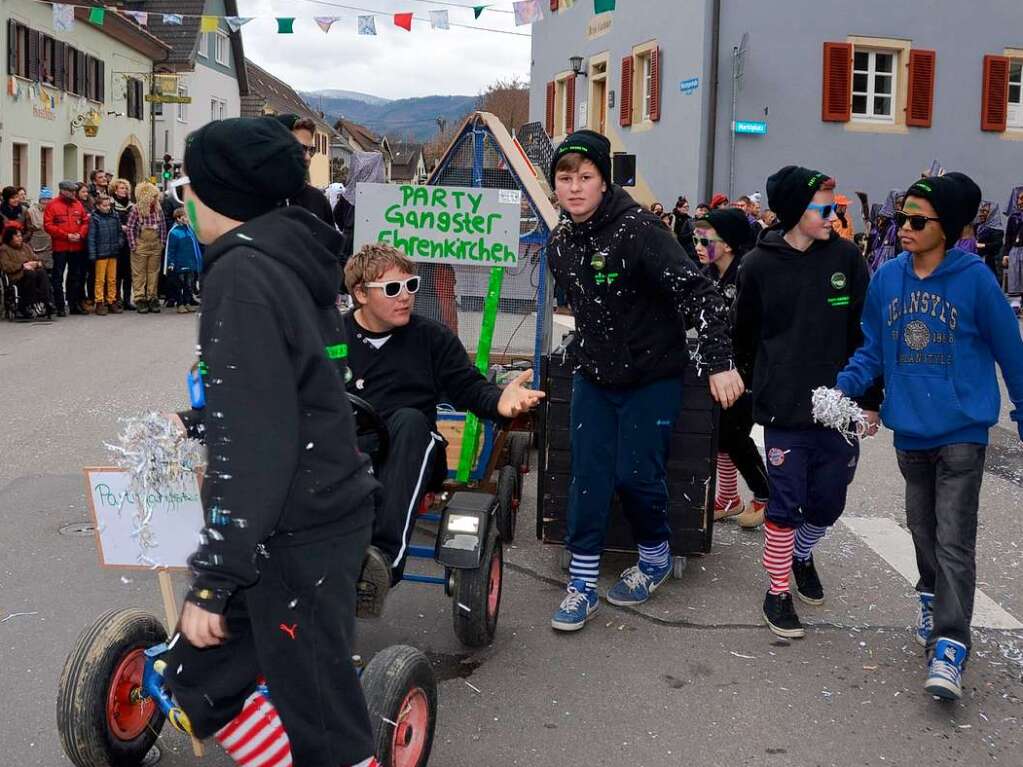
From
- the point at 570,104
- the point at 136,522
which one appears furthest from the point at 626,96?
the point at 136,522

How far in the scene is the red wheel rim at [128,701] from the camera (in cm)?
327

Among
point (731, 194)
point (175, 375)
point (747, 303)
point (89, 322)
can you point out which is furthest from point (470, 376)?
point (731, 194)

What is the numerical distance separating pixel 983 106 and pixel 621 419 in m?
23.0

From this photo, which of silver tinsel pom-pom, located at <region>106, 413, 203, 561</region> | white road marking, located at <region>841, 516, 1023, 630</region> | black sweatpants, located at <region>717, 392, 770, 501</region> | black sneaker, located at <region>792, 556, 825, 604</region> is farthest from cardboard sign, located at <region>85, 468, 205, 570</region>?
black sweatpants, located at <region>717, 392, 770, 501</region>

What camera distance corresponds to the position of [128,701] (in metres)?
3.35

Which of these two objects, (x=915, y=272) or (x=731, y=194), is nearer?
(x=915, y=272)

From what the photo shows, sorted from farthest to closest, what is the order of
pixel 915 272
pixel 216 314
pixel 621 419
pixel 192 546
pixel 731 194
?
pixel 731 194
pixel 621 419
pixel 915 272
pixel 192 546
pixel 216 314

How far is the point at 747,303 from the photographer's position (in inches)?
195

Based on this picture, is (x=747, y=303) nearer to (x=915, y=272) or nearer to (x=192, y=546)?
(x=915, y=272)

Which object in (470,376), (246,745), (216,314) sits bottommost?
(246,745)

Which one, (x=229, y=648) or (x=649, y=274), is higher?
(x=649, y=274)

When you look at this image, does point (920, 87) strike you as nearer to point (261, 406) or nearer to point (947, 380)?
point (947, 380)

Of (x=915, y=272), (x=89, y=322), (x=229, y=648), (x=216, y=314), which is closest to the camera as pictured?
(x=216, y=314)

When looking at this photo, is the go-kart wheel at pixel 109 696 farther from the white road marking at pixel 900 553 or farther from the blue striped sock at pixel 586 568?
the white road marking at pixel 900 553
